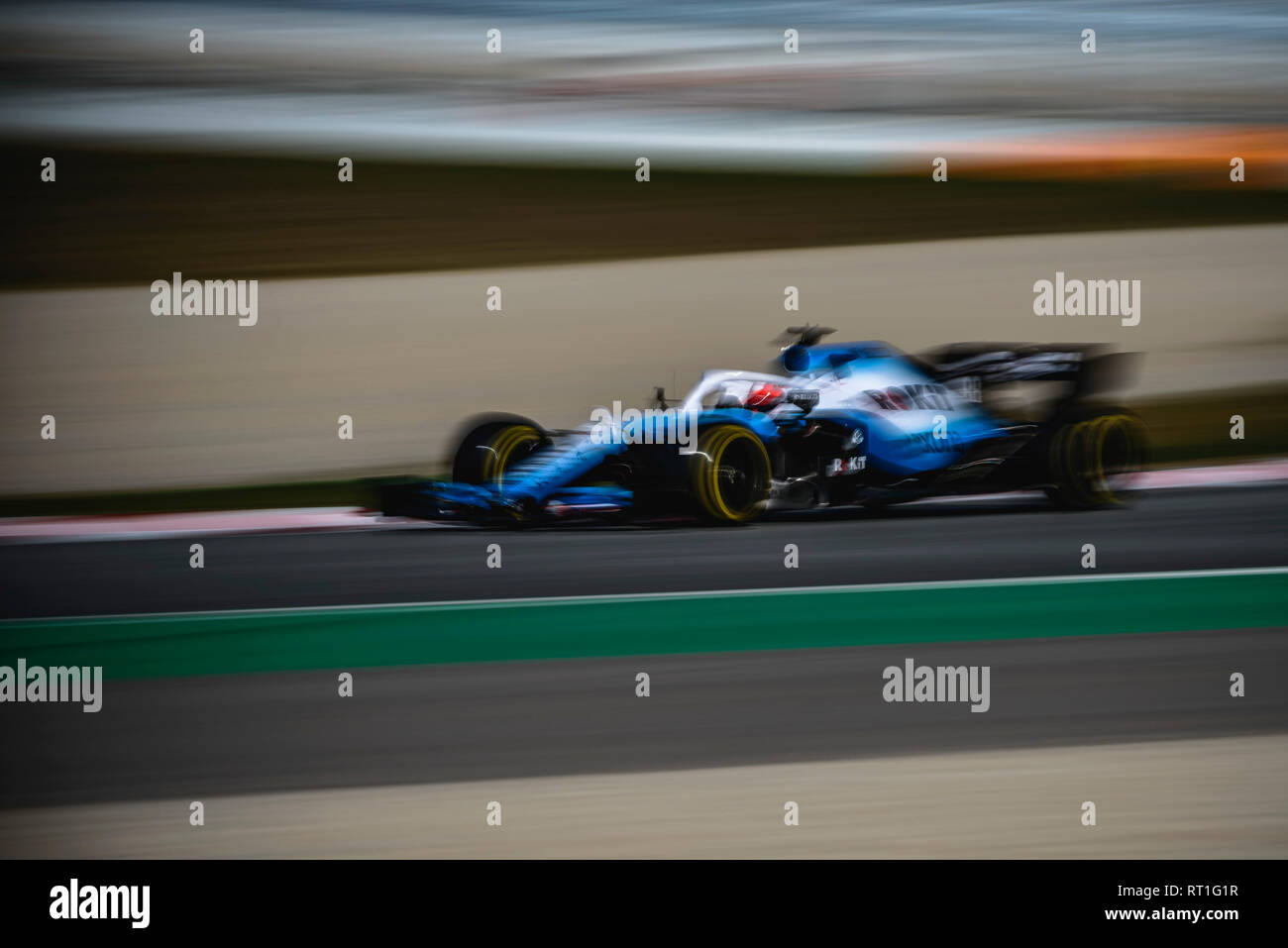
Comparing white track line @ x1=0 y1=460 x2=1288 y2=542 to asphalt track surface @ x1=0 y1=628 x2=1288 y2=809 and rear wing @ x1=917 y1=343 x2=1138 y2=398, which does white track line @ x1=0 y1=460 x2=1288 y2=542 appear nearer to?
rear wing @ x1=917 y1=343 x2=1138 y2=398

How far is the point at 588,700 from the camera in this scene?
4027 millimetres

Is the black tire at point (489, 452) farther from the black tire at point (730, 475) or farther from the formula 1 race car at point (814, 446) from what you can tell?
the black tire at point (730, 475)

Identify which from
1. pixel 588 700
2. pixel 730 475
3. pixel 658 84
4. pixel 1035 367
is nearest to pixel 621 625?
pixel 588 700

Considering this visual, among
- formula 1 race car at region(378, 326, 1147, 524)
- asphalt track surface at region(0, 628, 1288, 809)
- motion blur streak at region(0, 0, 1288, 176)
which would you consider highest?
motion blur streak at region(0, 0, 1288, 176)

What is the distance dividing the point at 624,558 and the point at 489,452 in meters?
0.98

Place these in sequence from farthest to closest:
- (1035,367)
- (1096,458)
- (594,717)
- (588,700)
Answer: (1035,367)
(1096,458)
(588,700)
(594,717)

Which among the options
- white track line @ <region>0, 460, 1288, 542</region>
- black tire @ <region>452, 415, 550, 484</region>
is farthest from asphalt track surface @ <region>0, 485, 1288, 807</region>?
white track line @ <region>0, 460, 1288, 542</region>

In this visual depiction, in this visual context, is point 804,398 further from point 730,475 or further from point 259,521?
point 259,521

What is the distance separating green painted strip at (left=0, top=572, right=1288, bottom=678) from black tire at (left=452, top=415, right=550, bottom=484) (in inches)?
51.6

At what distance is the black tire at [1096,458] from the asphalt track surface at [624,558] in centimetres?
13

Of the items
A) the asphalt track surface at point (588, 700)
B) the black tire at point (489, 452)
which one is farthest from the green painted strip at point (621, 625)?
the black tire at point (489, 452)

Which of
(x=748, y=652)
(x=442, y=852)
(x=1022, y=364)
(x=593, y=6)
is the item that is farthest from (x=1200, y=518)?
(x=593, y=6)

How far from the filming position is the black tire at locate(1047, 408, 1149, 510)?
6.45 metres

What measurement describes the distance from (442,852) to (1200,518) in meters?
4.65
